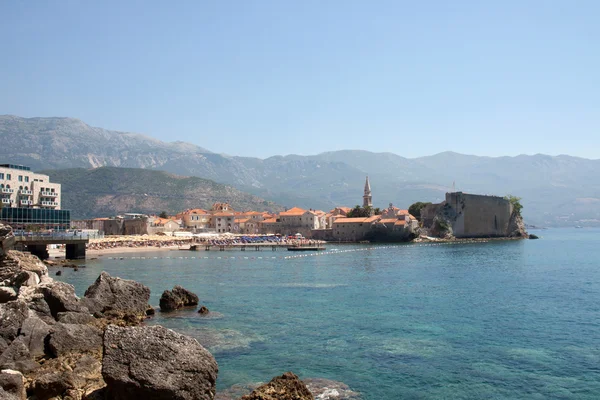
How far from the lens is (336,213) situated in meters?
132

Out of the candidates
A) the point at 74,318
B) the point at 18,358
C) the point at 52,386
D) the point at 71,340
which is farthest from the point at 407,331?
the point at 18,358

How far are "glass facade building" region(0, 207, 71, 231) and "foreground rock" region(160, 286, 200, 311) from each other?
39.0 meters

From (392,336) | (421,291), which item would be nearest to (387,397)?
(392,336)

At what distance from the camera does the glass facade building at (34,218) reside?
5853cm

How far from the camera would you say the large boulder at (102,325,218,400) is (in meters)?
9.44

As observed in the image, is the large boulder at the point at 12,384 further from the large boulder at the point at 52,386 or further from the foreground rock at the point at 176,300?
the foreground rock at the point at 176,300

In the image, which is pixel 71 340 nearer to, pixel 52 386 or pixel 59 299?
pixel 52 386

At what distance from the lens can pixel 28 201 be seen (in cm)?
6712

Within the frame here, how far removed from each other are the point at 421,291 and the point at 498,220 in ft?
291

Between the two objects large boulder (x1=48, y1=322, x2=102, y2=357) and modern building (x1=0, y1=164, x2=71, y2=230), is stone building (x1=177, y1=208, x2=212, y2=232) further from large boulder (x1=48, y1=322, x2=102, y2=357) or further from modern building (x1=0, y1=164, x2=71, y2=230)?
large boulder (x1=48, y1=322, x2=102, y2=357)

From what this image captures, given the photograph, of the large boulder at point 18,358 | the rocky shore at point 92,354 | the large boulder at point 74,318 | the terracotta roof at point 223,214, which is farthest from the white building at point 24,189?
the large boulder at point 18,358

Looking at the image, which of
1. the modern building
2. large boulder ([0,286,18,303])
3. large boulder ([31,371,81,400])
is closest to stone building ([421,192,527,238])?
the modern building

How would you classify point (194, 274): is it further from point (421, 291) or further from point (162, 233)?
point (162, 233)

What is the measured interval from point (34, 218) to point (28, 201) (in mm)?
5423
